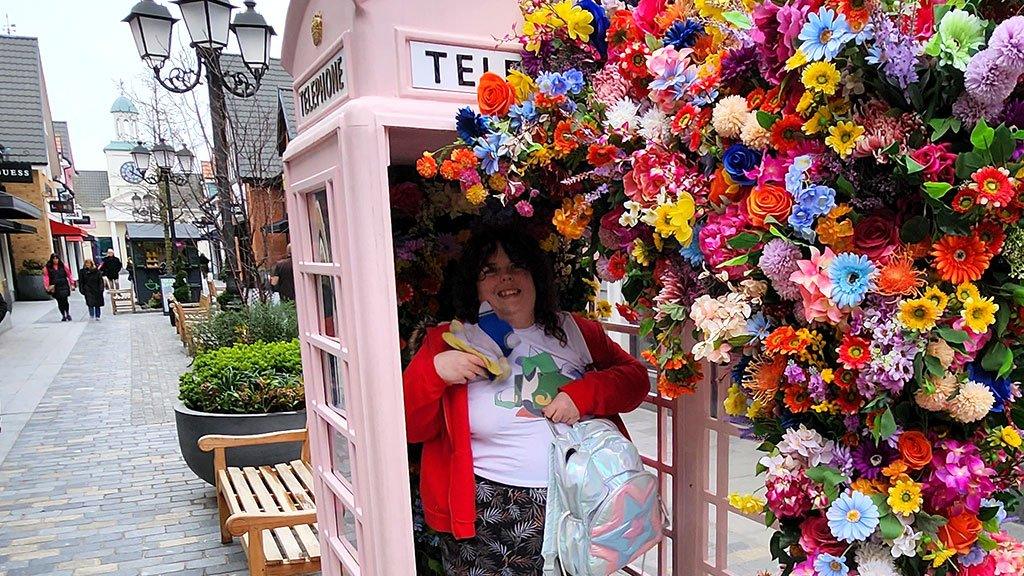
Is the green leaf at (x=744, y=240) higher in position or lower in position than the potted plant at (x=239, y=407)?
higher

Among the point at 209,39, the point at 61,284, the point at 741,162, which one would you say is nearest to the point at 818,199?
the point at 741,162

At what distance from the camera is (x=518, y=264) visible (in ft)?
7.38

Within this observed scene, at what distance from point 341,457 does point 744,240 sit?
5.13 feet

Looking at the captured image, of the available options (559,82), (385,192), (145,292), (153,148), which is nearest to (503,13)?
(559,82)

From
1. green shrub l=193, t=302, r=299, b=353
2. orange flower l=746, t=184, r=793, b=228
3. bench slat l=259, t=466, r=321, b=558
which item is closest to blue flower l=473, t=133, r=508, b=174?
orange flower l=746, t=184, r=793, b=228

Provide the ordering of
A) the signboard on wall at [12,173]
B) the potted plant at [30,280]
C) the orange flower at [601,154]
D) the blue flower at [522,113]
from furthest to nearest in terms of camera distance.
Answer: the potted plant at [30,280]
the signboard on wall at [12,173]
the blue flower at [522,113]
the orange flower at [601,154]

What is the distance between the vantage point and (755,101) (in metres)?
1.29

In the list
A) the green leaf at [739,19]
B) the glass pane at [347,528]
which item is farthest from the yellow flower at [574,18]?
the glass pane at [347,528]

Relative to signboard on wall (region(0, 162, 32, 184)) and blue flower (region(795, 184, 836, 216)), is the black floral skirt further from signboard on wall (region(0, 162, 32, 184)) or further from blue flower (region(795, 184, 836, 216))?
signboard on wall (region(0, 162, 32, 184))

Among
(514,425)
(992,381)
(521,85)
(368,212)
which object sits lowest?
(514,425)

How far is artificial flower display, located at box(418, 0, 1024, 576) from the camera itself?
3.47 ft

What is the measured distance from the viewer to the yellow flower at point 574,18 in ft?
5.26

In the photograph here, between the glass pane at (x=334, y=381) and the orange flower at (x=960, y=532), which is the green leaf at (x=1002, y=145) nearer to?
the orange flower at (x=960, y=532)

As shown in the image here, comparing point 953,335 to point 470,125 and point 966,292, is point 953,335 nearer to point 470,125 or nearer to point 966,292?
point 966,292
